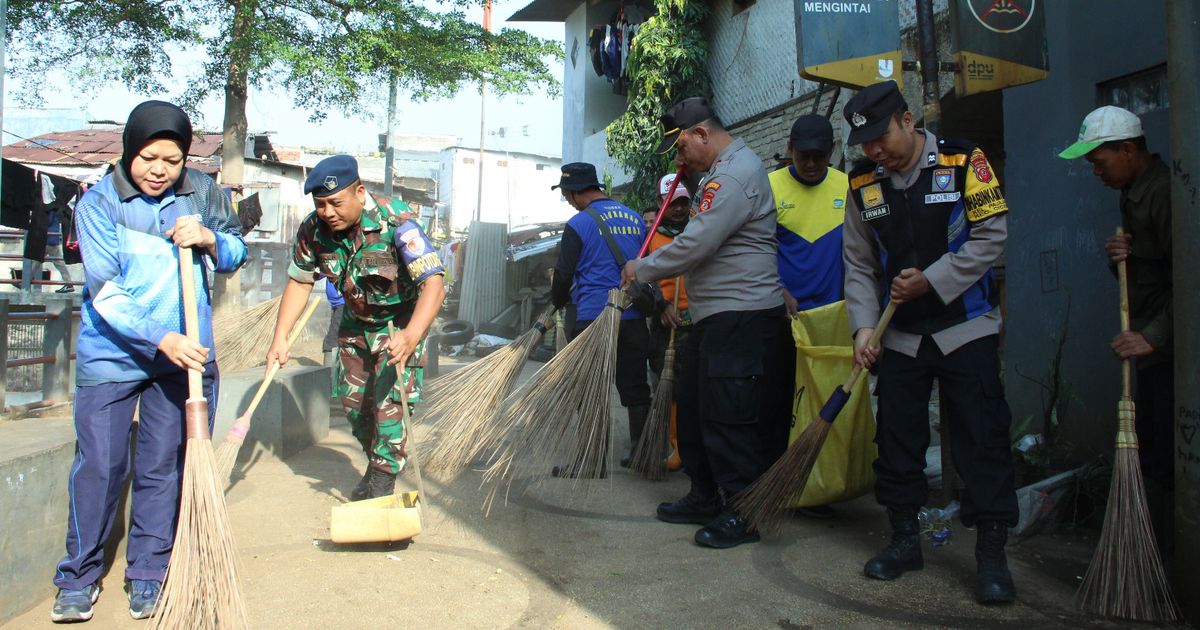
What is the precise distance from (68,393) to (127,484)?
374cm

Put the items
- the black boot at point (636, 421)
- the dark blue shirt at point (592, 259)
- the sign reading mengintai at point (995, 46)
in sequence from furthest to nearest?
the black boot at point (636, 421)
the dark blue shirt at point (592, 259)
the sign reading mengintai at point (995, 46)

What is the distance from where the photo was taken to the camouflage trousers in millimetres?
3781

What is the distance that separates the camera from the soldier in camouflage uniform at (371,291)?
11.8ft

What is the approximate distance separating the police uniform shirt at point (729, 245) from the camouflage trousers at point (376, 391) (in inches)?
43.7

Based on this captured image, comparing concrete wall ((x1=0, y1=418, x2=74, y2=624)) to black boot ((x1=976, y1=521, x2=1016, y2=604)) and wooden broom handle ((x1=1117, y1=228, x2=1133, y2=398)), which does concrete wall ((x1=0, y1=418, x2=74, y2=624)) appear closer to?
black boot ((x1=976, y1=521, x2=1016, y2=604))

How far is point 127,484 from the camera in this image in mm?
3348

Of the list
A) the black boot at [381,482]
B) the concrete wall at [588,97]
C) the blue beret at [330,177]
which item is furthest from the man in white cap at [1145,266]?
the concrete wall at [588,97]

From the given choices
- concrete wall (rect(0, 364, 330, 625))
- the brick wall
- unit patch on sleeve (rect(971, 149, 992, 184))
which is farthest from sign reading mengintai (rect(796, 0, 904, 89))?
concrete wall (rect(0, 364, 330, 625))

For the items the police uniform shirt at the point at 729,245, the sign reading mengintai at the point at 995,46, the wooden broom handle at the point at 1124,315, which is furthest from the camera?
the sign reading mengintai at the point at 995,46

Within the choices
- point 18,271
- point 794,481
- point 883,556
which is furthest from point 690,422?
point 18,271

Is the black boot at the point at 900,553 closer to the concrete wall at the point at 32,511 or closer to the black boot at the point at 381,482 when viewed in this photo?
the black boot at the point at 381,482

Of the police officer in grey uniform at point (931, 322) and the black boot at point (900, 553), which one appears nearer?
the police officer in grey uniform at point (931, 322)

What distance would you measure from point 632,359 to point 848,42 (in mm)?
2157

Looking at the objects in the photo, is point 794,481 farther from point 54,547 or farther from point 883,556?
point 54,547
